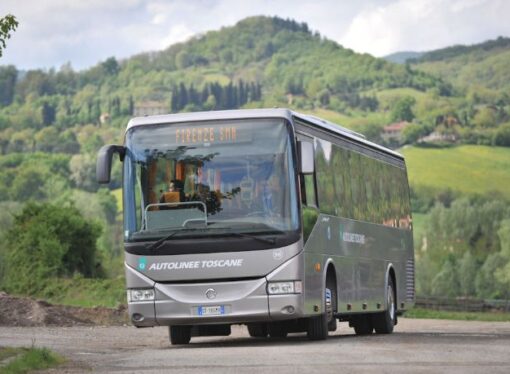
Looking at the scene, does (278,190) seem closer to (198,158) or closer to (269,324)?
(198,158)

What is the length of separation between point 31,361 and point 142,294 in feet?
14.0

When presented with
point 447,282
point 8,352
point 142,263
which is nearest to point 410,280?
point 142,263

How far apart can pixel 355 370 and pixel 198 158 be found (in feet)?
21.9

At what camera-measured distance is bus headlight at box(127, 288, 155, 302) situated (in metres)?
21.2

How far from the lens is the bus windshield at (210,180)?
2089 centimetres

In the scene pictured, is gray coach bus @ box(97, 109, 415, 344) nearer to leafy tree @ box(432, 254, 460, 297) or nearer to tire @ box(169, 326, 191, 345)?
tire @ box(169, 326, 191, 345)

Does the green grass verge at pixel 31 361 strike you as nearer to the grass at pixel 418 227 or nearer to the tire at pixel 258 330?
the tire at pixel 258 330

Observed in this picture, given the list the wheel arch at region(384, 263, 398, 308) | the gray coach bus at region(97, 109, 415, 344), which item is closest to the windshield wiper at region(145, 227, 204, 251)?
the gray coach bus at region(97, 109, 415, 344)

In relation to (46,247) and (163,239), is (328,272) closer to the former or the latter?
(163,239)

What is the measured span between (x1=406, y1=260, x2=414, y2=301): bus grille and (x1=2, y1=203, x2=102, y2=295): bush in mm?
25859

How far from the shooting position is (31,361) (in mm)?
17109

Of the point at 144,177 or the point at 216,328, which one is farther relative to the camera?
the point at 216,328

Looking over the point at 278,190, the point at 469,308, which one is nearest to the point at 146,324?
the point at 278,190

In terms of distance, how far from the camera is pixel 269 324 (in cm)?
2409
